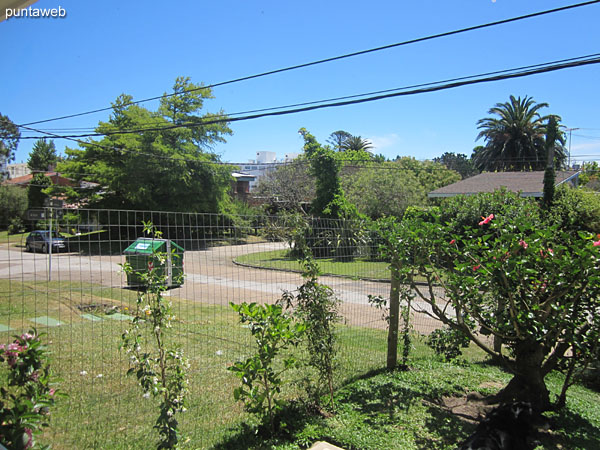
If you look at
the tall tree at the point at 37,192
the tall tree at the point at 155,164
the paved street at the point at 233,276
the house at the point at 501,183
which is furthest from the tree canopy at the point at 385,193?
the tall tree at the point at 37,192

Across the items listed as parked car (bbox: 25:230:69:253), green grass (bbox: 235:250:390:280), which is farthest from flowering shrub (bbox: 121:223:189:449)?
green grass (bbox: 235:250:390:280)

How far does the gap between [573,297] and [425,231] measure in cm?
151

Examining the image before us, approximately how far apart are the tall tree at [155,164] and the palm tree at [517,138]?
2686 cm

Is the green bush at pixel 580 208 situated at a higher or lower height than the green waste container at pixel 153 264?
higher

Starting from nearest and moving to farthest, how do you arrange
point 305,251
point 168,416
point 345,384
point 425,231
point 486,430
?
1. point 168,416
2. point 486,430
3. point 305,251
4. point 425,231
5. point 345,384

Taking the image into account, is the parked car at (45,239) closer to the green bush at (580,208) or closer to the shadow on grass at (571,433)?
the shadow on grass at (571,433)

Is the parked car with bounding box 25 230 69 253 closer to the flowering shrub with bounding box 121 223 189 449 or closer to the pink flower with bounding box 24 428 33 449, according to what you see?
the flowering shrub with bounding box 121 223 189 449

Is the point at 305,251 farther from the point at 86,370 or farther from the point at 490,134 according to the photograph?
the point at 490,134

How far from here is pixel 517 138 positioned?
3972 cm

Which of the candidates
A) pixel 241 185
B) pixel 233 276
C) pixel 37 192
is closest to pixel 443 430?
pixel 233 276

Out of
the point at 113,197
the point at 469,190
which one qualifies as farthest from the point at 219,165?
the point at 469,190

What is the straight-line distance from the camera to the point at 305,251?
4234 mm

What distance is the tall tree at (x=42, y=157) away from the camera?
159 feet

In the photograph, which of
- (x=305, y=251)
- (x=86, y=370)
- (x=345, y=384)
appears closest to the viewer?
(x=305, y=251)
